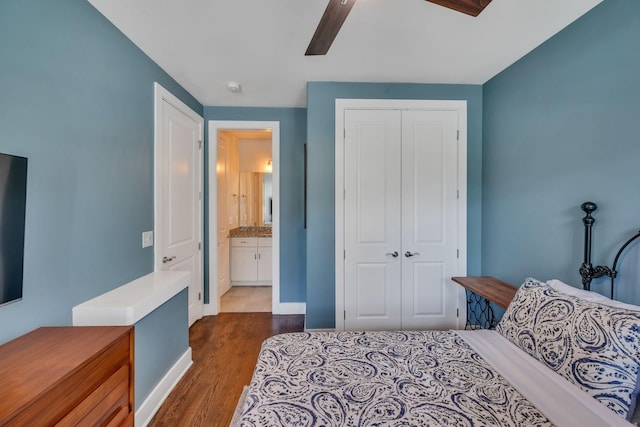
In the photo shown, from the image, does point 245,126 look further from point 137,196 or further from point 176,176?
point 137,196

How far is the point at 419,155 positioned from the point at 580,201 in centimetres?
129

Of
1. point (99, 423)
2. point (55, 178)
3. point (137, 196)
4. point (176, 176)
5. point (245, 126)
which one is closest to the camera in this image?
point (99, 423)

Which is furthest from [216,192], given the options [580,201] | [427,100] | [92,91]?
[580,201]

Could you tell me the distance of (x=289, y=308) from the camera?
347 cm

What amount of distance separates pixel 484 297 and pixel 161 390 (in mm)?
2423

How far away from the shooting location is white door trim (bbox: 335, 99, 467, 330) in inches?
107

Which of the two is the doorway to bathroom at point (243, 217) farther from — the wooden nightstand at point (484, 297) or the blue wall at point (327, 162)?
the wooden nightstand at point (484, 297)

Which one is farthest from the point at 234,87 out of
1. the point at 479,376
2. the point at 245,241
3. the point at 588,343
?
the point at 588,343

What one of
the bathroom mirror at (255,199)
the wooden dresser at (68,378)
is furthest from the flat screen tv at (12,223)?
the bathroom mirror at (255,199)

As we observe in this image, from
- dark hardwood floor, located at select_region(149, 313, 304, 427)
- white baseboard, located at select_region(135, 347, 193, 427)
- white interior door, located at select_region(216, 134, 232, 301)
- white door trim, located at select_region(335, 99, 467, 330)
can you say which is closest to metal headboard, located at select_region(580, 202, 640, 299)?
white door trim, located at select_region(335, 99, 467, 330)

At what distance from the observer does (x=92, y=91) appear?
1.67 meters

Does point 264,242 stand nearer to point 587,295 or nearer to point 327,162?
point 327,162

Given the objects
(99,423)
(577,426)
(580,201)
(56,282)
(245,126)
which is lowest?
(99,423)

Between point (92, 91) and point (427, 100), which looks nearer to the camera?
point (92, 91)
